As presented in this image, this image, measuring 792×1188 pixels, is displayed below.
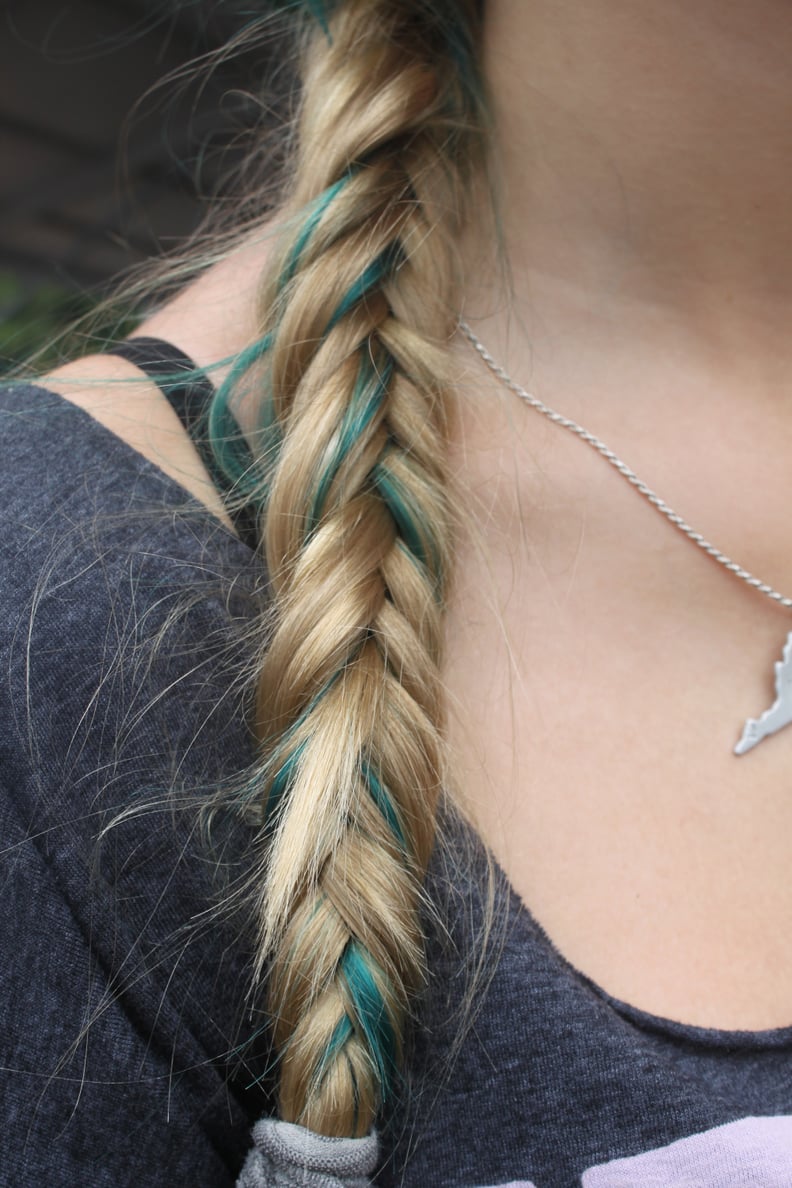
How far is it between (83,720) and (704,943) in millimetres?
431

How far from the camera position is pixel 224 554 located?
67 cm

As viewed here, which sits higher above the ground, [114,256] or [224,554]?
[114,256]

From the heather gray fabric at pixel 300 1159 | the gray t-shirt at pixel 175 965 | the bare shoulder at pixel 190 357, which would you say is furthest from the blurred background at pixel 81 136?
the heather gray fabric at pixel 300 1159

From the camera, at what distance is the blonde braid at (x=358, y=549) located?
57 centimetres

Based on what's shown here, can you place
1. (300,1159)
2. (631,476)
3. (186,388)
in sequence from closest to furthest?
(300,1159), (186,388), (631,476)

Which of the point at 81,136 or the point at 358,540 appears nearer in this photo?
the point at 358,540

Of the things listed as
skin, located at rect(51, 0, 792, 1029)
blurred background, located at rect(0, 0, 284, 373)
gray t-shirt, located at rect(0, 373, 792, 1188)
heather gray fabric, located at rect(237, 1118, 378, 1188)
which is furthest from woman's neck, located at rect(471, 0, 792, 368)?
blurred background, located at rect(0, 0, 284, 373)

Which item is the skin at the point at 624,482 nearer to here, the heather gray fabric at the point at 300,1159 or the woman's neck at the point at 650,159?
the woman's neck at the point at 650,159

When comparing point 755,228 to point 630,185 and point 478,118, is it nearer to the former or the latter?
point 630,185

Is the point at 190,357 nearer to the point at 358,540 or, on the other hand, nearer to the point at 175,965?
the point at 358,540

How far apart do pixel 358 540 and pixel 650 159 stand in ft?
1.36

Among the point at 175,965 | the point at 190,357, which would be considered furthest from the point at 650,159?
the point at 175,965

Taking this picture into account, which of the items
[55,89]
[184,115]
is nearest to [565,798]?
[55,89]

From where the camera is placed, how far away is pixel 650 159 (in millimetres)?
807
